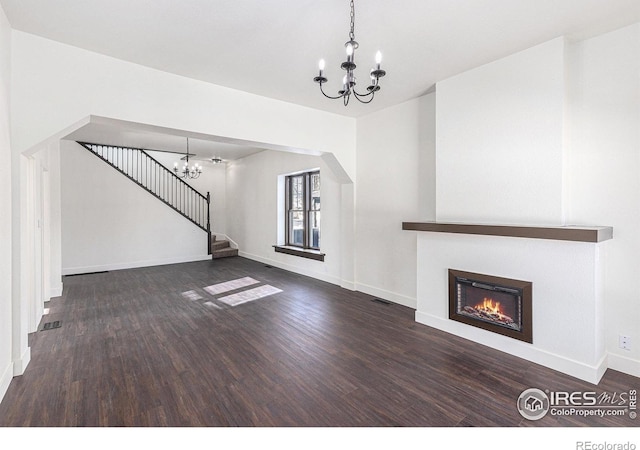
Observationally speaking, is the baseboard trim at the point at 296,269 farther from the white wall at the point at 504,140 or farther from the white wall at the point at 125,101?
the white wall at the point at 504,140

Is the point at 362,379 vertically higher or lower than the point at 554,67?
lower

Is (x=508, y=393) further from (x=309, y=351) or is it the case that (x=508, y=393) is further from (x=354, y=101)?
(x=354, y=101)

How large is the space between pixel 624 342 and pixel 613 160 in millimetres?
1625

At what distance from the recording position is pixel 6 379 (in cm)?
239

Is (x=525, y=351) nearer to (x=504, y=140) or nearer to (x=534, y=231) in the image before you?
(x=534, y=231)

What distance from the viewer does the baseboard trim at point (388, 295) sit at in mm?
4441

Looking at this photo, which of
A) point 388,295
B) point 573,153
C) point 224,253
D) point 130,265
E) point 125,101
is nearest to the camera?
point 573,153

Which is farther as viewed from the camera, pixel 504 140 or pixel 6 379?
pixel 504 140

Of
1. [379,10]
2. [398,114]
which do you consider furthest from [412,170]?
[379,10]

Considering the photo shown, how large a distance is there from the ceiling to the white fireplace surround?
1.87 m

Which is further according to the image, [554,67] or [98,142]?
[98,142]

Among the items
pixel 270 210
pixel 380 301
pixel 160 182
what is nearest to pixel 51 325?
pixel 380 301
